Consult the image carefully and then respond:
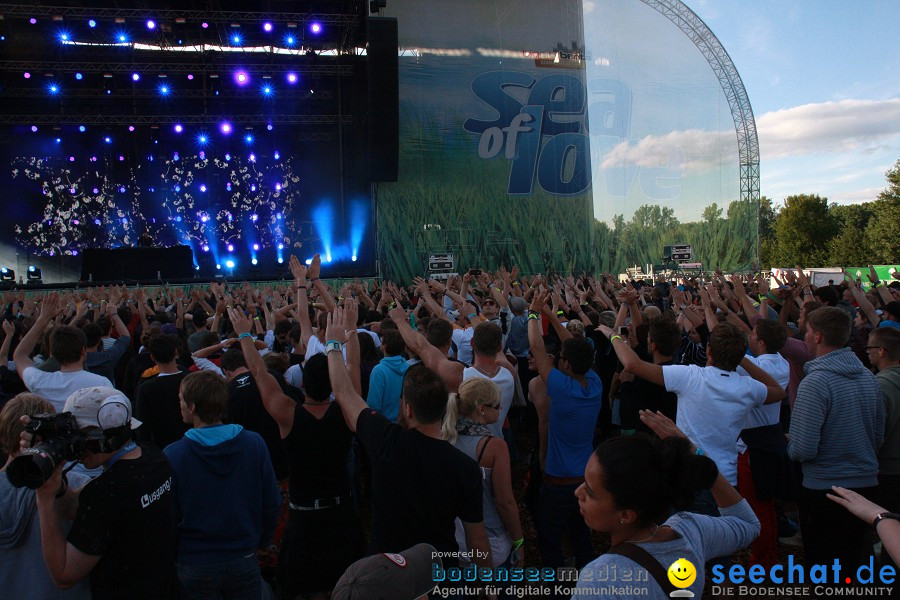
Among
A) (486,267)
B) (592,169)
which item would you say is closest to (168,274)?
(486,267)

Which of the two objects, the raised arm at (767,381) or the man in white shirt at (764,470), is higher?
the raised arm at (767,381)

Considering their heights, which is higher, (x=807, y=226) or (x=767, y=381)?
(x=807, y=226)

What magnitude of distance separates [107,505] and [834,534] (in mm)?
2912

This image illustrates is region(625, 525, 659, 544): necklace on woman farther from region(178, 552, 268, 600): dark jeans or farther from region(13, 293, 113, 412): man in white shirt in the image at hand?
region(13, 293, 113, 412): man in white shirt

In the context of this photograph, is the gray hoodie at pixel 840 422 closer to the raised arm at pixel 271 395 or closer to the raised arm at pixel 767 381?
the raised arm at pixel 767 381

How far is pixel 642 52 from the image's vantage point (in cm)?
1955

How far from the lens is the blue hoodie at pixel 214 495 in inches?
88.4

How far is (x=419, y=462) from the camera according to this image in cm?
196

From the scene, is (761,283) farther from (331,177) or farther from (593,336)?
(331,177)

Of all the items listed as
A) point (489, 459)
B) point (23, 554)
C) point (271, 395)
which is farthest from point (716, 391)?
point (23, 554)

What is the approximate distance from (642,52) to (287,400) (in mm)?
19989

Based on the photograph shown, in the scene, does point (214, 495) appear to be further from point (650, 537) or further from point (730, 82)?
point (730, 82)

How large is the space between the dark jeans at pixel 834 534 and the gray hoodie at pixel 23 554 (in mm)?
2941

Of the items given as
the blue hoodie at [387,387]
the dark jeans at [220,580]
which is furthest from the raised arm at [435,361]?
the dark jeans at [220,580]
